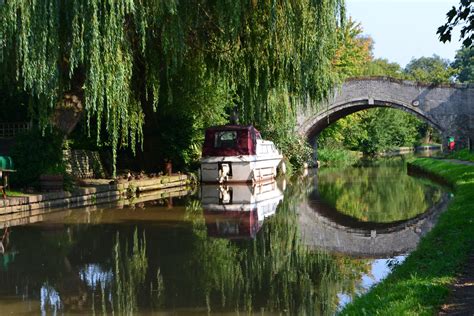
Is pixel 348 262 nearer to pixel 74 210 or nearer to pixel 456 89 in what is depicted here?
pixel 74 210

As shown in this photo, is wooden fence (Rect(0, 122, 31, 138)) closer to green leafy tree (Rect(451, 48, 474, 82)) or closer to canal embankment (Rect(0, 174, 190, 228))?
canal embankment (Rect(0, 174, 190, 228))

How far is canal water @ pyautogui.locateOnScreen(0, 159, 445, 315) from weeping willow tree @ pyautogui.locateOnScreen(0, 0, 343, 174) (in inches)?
88.3

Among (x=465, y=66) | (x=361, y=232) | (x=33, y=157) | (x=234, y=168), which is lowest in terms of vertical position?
(x=361, y=232)

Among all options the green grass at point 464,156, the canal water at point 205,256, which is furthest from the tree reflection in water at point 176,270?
the green grass at point 464,156

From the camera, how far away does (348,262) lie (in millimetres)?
8172

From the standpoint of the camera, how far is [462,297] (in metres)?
5.22

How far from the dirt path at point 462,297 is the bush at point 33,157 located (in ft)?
33.3

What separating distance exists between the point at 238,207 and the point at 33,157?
4412mm

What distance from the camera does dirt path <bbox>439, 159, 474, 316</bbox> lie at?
4.82 meters

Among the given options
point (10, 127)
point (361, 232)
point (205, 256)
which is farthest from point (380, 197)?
point (205, 256)

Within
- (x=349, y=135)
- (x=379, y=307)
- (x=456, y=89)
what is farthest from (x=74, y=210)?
(x=349, y=135)

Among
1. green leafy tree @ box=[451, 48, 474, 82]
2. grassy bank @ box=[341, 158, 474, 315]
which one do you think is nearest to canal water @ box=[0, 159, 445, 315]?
grassy bank @ box=[341, 158, 474, 315]

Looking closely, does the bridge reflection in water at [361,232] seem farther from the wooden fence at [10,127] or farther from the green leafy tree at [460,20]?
the wooden fence at [10,127]

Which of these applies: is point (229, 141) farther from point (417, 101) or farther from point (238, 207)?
point (417, 101)
